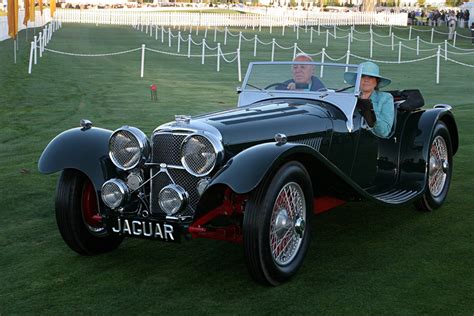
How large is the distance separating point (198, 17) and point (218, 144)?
49.5m

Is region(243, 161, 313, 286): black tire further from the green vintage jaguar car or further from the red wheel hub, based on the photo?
the red wheel hub

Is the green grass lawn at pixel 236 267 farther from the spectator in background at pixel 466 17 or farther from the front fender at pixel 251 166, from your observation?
the spectator in background at pixel 466 17

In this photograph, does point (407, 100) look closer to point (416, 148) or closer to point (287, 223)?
point (416, 148)

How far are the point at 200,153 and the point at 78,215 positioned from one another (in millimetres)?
1109

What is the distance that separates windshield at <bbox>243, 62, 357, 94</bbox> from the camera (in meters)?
6.27

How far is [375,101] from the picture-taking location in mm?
6570

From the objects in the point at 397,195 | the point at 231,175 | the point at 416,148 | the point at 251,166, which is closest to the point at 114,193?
the point at 231,175

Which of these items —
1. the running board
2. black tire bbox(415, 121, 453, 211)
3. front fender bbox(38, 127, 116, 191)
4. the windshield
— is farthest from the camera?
black tire bbox(415, 121, 453, 211)

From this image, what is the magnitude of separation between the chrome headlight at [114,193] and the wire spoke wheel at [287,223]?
106 cm

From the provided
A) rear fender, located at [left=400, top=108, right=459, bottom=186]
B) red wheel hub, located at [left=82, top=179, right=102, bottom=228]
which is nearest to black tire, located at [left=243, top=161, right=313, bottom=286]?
red wheel hub, located at [left=82, top=179, right=102, bottom=228]

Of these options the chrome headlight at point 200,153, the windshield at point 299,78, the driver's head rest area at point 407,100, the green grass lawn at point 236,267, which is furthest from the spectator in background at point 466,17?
the chrome headlight at point 200,153

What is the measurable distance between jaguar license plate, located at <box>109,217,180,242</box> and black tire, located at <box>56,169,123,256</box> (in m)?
0.44

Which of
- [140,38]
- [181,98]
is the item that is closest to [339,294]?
[181,98]

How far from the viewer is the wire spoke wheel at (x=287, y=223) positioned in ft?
15.7
